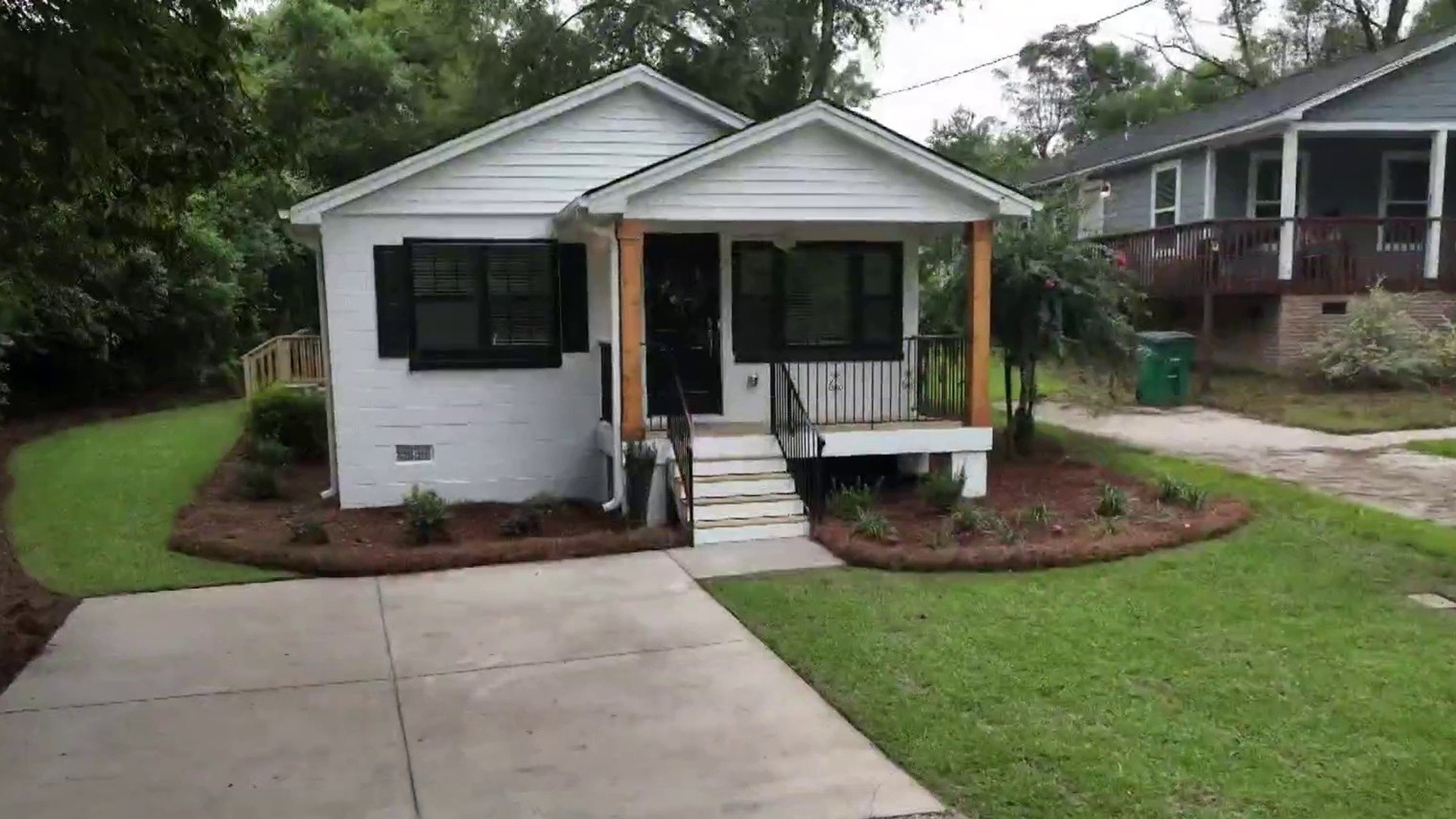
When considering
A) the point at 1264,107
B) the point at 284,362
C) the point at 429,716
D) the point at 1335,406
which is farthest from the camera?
the point at 284,362

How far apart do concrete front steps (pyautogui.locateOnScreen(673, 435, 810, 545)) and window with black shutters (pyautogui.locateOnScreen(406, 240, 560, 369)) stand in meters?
2.29

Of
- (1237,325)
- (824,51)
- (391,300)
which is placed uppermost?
(824,51)

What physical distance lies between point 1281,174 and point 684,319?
1346cm

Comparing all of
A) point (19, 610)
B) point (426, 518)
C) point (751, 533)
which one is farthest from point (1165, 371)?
point (19, 610)

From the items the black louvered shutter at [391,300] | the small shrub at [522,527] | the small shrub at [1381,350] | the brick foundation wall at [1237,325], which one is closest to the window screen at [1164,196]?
the brick foundation wall at [1237,325]

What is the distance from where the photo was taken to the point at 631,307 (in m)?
9.42

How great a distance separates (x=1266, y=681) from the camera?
5555mm

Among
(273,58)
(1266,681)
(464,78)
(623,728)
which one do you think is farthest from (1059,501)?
(273,58)

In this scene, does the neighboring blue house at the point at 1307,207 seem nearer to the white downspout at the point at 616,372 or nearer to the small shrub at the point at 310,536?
the white downspout at the point at 616,372

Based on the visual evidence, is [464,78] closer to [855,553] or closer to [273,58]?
[273,58]

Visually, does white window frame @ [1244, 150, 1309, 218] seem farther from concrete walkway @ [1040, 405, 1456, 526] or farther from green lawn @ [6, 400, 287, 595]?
green lawn @ [6, 400, 287, 595]

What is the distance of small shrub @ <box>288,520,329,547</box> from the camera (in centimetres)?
911

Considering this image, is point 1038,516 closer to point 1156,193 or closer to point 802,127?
point 802,127

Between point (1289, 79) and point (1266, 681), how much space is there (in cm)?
2069
